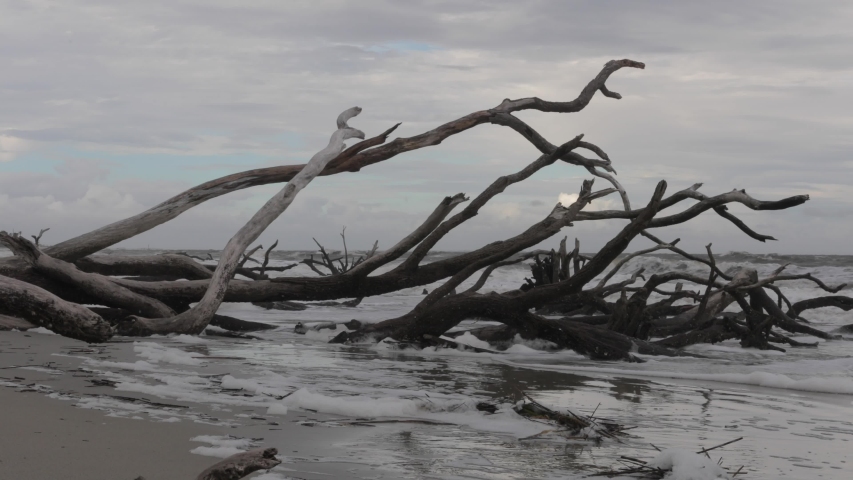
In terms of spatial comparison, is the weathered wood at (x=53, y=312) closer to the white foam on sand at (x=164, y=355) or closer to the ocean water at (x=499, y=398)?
the ocean water at (x=499, y=398)

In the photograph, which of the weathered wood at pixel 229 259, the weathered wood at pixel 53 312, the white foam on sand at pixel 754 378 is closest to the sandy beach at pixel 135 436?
the weathered wood at pixel 53 312

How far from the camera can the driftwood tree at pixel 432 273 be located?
754 centimetres

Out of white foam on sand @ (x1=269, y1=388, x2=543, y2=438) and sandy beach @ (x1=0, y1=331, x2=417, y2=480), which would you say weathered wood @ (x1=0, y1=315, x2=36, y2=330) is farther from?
white foam on sand @ (x1=269, y1=388, x2=543, y2=438)

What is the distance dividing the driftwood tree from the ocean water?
0.97ft

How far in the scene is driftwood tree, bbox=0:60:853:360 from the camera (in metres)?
7.54

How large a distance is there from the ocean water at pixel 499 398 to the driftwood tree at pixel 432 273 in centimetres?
30

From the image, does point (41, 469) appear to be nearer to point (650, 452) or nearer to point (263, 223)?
point (650, 452)

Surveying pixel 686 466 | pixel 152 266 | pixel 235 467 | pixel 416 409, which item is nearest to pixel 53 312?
pixel 416 409

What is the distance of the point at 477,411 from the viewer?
14.5 feet

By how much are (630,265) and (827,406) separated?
28308mm

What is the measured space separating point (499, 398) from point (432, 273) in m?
3.27

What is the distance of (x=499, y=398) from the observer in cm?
508

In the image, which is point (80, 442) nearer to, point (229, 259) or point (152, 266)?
point (229, 259)

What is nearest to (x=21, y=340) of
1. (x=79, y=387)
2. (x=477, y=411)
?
(x=79, y=387)
